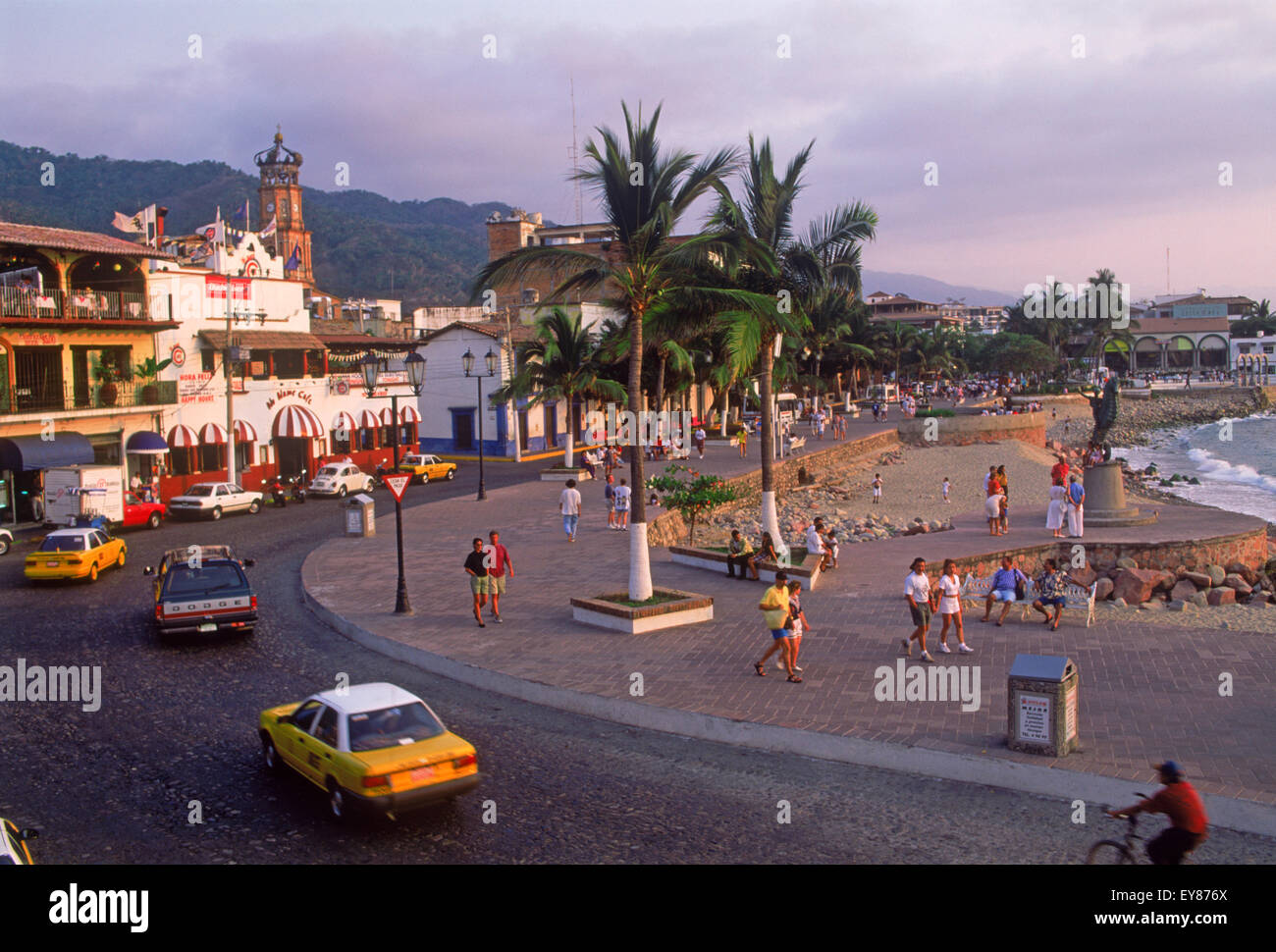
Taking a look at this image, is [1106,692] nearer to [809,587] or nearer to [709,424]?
[809,587]

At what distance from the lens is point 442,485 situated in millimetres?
41938

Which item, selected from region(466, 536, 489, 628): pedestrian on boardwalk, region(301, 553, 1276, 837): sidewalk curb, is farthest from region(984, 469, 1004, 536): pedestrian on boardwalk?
region(301, 553, 1276, 837): sidewalk curb

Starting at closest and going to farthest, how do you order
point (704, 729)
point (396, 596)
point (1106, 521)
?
point (704, 729) < point (396, 596) < point (1106, 521)

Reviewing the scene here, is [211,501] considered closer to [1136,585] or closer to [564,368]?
[564,368]

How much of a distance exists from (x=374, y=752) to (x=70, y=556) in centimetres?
1574

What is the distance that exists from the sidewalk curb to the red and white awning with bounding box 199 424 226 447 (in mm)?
25766

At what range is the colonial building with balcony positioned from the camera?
31.0m

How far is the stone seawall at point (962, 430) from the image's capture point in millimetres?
62812

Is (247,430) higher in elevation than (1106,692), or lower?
higher

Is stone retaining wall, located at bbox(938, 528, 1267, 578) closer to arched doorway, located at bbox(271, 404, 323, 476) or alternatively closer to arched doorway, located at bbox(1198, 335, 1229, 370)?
arched doorway, located at bbox(271, 404, 323, 476)

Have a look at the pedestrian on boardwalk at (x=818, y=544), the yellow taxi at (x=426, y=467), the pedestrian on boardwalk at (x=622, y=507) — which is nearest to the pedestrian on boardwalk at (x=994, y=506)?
the pedestrian on boardwalk at (x=818, y=544)

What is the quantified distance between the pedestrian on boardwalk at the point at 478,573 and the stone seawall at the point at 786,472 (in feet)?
28.3

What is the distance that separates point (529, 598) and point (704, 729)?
311 inches
